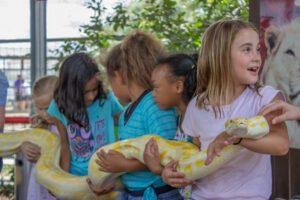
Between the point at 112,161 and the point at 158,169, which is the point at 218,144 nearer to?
the point at 158,169

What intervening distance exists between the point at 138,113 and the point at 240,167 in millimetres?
818

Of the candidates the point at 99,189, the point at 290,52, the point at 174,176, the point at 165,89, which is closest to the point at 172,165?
the point at 174,176

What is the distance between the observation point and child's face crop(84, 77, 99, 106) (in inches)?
159

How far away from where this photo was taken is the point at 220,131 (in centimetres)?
288

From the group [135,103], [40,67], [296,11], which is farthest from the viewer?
[40,67]

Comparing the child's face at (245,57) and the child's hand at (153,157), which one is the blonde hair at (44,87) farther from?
the child's face at (245,57)

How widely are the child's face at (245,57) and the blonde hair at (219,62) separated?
3cm

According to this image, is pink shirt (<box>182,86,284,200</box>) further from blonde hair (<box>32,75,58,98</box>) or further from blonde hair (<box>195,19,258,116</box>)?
blonde hair (<box>32,75,58,98</box>)

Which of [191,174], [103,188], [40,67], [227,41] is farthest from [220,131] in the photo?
[40,67]

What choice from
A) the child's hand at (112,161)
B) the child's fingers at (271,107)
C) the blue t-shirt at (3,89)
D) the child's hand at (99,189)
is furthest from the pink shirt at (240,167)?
the blue t-shirt at (3,89)

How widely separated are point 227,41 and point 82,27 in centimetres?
390

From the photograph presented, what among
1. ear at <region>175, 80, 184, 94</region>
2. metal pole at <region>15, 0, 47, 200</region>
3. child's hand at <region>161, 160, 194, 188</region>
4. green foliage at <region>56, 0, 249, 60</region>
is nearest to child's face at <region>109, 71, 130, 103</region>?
ear at <region>175, 80, 184, 94</region>

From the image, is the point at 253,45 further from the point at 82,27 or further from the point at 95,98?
the point at 82,27

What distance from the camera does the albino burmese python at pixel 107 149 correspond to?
8.38 feet
